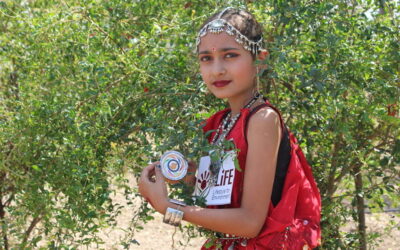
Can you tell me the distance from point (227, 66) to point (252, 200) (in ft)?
1.69

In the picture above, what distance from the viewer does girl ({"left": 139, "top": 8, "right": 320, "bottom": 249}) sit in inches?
76.7

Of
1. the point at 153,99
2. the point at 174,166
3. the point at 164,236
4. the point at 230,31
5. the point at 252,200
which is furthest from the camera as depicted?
the point at 164,236

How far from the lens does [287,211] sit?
200 cm

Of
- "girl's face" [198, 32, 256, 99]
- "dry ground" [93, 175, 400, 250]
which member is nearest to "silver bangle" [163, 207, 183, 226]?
"girl's face" [198, 32, 256, 99]

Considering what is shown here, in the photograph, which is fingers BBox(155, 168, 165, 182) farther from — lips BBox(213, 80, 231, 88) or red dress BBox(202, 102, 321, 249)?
lips BBox(213, 80, 231, 88)

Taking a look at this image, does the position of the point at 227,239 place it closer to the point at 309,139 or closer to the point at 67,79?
the point at 309,139

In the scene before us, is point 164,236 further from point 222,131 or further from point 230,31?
point 230,31

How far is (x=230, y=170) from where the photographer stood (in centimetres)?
204

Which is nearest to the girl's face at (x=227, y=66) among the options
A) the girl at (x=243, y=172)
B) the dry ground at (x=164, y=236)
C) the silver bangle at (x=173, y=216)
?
→ the girl at (x=243, y=172)

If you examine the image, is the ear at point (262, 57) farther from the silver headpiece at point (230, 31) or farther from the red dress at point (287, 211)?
the red dress at point (287, 211)

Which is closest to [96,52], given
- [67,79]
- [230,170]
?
[67,79]

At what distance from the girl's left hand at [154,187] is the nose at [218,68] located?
0.39 meters

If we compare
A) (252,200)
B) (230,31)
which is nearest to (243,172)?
(252,200)

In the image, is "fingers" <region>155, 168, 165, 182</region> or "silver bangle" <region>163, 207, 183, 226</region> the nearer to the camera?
"silver bangle" <region>163, 207, 183, 226</region>
